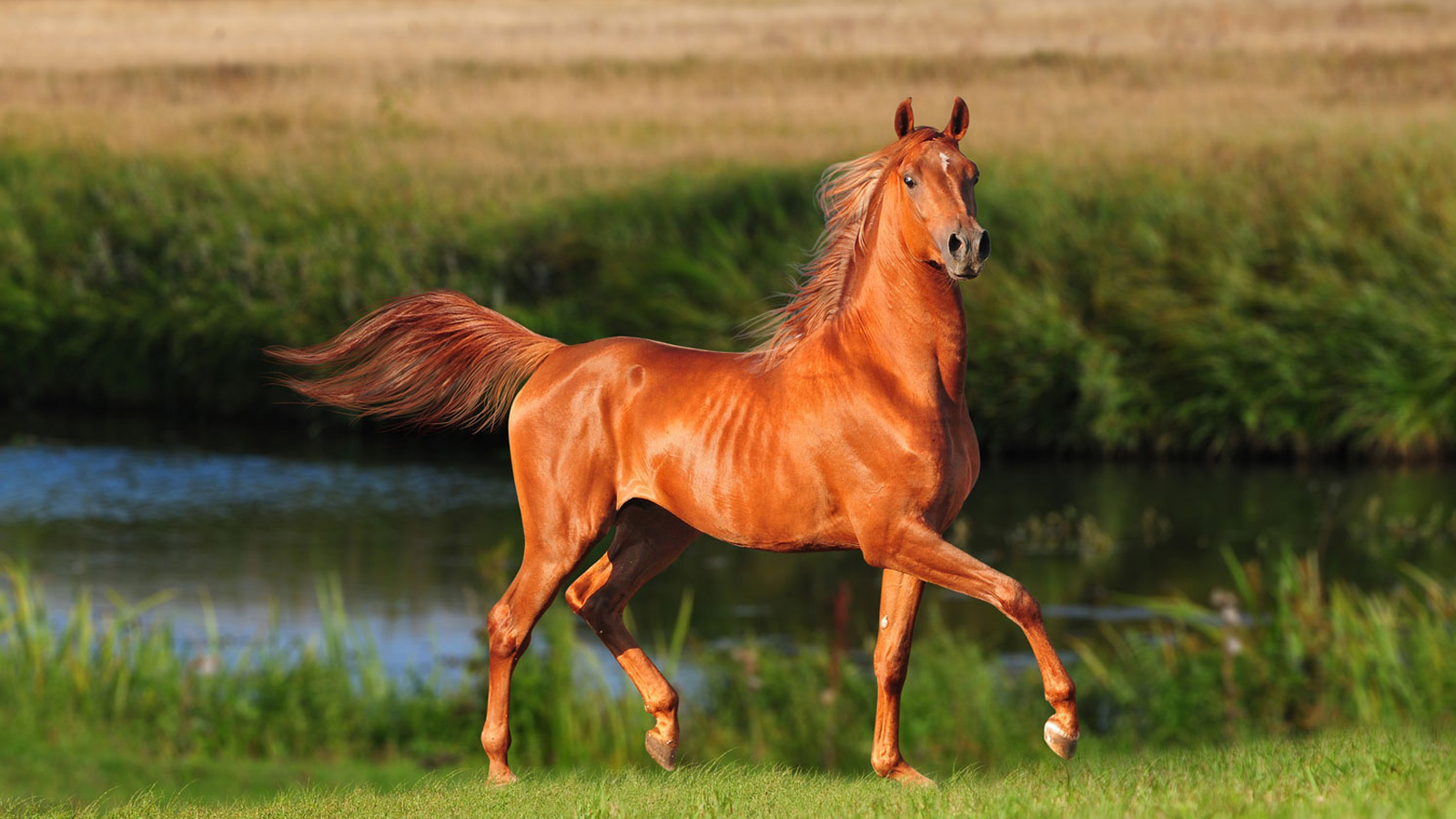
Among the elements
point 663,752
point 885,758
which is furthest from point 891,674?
point 663,752

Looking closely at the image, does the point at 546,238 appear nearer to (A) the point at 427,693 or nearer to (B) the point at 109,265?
(B) the point at 109,265

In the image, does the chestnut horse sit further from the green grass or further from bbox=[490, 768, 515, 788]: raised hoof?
the green grass

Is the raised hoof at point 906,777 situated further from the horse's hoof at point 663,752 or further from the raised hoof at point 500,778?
the raised hoof at point 500,778

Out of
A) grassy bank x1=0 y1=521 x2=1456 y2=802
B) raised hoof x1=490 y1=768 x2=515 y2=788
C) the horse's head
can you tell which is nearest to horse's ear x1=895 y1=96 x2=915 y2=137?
the horse's head

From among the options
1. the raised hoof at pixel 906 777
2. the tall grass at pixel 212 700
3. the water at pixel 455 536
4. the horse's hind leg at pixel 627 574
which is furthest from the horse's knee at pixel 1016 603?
the water at pixel 455 536

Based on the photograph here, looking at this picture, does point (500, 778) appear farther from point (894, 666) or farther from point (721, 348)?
point (721, 348)

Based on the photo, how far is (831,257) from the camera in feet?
14.1

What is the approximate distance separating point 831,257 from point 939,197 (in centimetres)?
60

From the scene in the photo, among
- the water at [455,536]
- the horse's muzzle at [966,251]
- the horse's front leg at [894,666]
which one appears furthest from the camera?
the water at [455,536]

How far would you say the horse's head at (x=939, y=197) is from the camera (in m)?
3.67

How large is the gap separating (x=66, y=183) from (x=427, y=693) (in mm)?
13463

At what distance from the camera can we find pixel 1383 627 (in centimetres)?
764

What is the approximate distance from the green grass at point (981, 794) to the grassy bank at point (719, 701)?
2.76 meters

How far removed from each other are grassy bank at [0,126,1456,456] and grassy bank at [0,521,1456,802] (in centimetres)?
593
